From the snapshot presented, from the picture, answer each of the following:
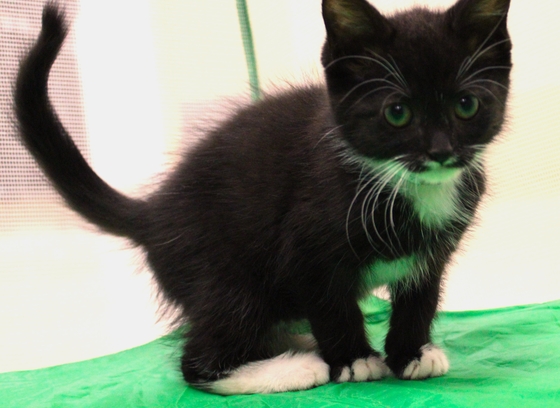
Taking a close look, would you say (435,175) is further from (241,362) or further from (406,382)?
(241,362)

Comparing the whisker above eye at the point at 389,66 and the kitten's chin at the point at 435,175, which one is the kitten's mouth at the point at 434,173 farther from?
the whisker above eye at the point at 389,66

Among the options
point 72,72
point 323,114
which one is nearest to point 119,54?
point 72,72

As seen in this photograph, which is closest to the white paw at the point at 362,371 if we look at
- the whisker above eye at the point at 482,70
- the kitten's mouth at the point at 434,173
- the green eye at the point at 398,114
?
the kitten's mouth at the point at 434,173

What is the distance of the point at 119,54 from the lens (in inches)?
112

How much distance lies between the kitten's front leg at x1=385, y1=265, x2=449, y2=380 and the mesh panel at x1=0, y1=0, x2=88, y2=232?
135 cm

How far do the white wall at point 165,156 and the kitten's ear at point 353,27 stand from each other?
710 mm

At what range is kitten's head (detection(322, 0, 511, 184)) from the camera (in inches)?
55.7

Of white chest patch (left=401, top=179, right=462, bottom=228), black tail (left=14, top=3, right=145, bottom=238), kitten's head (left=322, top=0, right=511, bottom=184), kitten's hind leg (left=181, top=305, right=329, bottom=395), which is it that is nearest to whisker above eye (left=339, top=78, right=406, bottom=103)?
kitten's head (left=322, top=0, right=511, bottom=184)

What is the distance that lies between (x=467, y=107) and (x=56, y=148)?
1140 millimetres

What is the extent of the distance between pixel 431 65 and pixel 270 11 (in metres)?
1.89

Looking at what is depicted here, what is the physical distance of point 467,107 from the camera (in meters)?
1.45

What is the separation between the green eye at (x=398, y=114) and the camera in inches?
56.4

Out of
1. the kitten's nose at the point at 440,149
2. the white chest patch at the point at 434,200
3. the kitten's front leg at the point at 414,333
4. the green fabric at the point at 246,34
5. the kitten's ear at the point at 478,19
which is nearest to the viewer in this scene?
the kitten's nose at the point at 440,149

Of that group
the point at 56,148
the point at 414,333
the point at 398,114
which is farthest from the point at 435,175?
the point at 56,148
